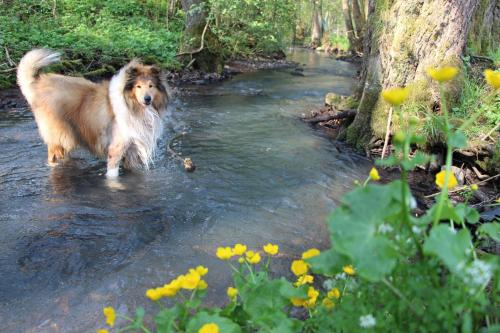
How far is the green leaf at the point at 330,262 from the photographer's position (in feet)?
4.75

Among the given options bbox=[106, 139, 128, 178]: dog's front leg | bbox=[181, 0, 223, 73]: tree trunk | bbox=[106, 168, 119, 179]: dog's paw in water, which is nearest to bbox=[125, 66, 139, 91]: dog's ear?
bbox=[106, 139, 128, 178]: dog's front leg

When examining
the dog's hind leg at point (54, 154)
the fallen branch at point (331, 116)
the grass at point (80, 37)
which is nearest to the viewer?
the dog's hind leg at point (54, 154)

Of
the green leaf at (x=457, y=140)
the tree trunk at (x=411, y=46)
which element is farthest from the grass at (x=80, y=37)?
the green leaf at (x=457, y=140)

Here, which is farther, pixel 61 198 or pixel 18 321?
pixel 61 198

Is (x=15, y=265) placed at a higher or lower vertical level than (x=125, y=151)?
lower

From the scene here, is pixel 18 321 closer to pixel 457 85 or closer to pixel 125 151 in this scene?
pixel 125 151

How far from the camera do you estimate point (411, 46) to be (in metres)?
5.87

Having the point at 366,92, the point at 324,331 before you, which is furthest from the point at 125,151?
the point at 324,331

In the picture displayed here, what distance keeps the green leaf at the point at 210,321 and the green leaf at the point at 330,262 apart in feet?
1.34

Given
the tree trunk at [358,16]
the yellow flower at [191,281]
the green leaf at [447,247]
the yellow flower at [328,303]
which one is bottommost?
the yellow flower at [328,303]

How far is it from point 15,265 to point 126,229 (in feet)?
3.09

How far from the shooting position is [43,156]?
587cm

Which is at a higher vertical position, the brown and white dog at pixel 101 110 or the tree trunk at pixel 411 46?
the tree trunk at pixel 411 46

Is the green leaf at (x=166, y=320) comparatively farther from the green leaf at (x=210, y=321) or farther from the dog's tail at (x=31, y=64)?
the dog's tail at (x=31, y=64)
